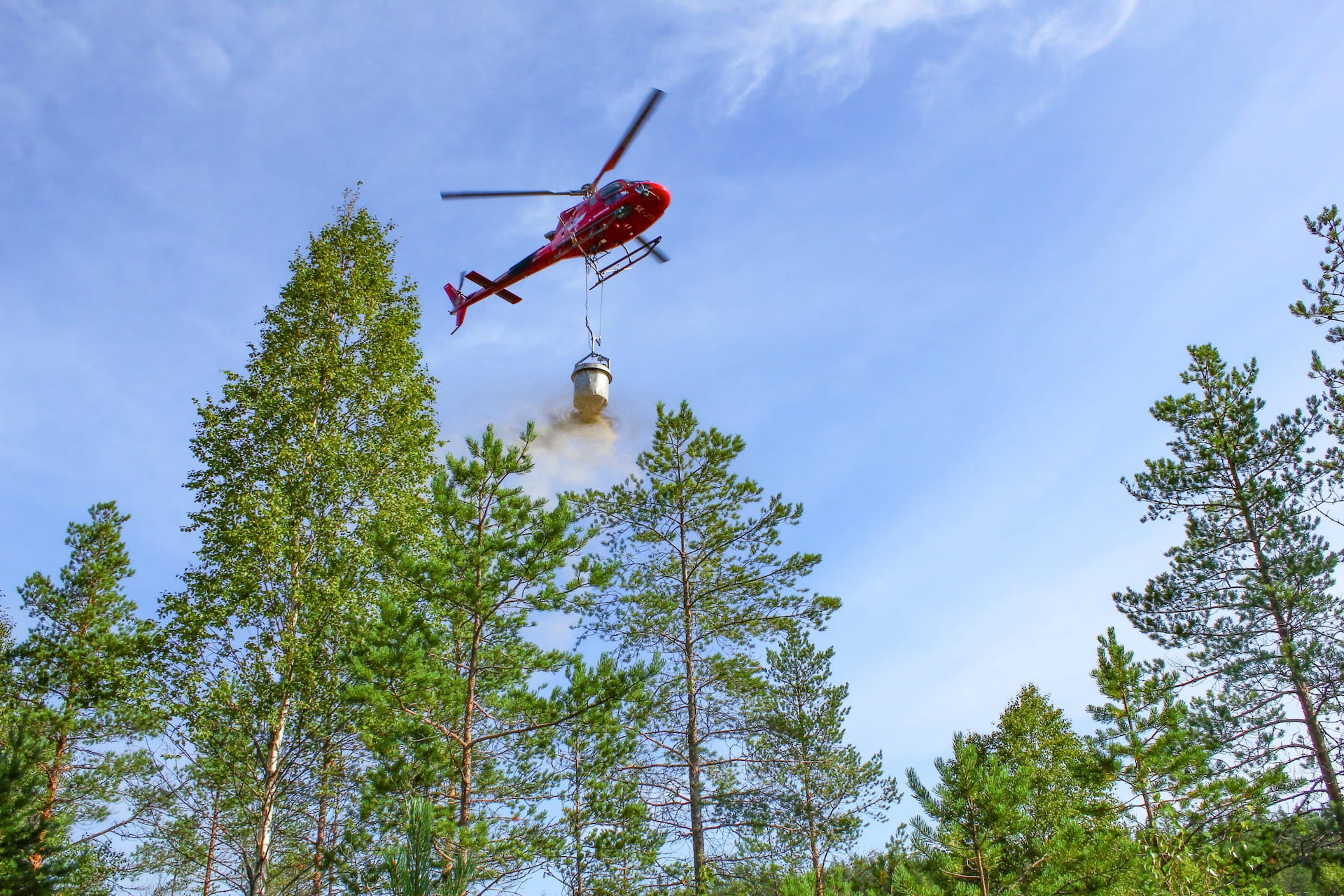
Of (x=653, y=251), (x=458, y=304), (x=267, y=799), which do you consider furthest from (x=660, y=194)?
(x=267, y=799)

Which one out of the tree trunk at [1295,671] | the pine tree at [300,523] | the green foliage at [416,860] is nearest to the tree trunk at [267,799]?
the pine tree at [300,523]

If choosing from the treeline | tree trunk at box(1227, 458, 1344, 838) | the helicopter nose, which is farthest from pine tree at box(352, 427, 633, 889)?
tree trunk at box(1227, 458, 1344, 838)

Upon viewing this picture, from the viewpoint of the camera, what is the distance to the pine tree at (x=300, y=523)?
11.2 meters

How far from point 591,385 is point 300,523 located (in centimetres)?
550

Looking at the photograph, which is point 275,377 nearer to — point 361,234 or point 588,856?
point 361,234

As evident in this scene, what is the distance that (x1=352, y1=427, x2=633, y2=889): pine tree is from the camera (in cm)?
1023

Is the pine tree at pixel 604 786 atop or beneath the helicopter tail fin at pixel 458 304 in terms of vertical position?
beneath

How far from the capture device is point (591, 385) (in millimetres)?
15594

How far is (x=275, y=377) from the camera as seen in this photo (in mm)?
13586

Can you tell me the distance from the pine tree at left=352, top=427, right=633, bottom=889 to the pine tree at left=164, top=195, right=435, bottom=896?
37.4 inches

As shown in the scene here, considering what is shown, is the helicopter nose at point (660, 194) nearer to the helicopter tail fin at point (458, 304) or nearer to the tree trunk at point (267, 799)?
the helicopter tail fin at point (458, 304)

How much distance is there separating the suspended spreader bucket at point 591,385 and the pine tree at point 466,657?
332cm

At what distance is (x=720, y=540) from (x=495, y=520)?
6.51 metres

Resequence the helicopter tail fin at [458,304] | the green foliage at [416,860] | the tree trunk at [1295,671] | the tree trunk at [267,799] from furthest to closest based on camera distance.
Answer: the helicopter tail fin at [458,304] → the tree trunk at [1295,671] → the tree trunk at [267,799] → the green foliage at [416,860]
